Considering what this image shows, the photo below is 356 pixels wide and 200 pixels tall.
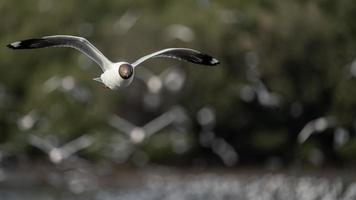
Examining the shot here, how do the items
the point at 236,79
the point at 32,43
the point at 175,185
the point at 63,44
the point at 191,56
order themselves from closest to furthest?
the point at 32,43, the point at 63,44, the point at 191,56, the point at 175,185, the point at 236,79

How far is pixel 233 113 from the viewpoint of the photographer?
3269 cm

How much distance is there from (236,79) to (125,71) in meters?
19.8

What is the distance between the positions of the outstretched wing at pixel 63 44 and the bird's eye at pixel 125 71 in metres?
0.50

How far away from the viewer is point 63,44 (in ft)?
43.2

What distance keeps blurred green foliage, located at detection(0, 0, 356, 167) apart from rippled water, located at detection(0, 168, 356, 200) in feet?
2.52

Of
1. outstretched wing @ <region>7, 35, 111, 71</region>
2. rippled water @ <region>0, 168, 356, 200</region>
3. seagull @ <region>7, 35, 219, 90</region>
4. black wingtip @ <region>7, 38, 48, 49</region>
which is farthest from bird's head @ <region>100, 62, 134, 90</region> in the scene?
rippled water @ <region>0, 168, 356, 200</region>

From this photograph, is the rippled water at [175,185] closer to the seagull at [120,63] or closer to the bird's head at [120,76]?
the seagull at [120,63]

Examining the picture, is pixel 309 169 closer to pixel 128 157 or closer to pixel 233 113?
pixel 233 113

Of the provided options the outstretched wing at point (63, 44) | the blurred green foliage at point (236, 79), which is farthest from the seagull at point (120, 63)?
the blurred green foliage at point (236, 79)

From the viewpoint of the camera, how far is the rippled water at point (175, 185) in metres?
25.5

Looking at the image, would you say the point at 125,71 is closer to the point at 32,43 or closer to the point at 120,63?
the point at 120,63

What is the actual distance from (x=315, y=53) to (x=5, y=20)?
38.9 ft

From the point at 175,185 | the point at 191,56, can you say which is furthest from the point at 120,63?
the point at 175,185

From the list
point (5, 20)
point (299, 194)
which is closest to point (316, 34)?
point (299, 194)
